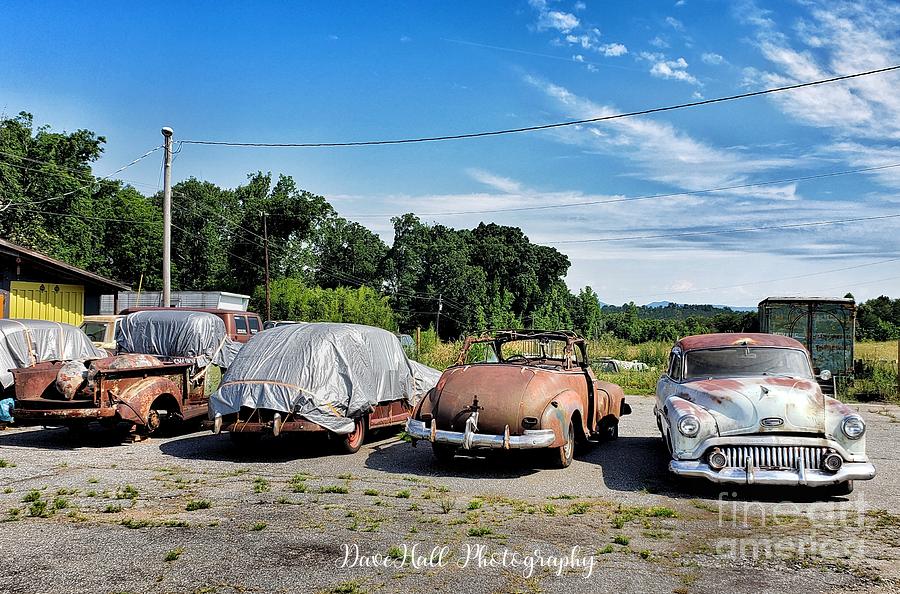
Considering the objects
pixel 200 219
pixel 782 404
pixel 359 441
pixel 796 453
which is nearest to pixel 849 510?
pixel 796 453

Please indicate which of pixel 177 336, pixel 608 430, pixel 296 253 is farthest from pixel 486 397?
pixel 296 253

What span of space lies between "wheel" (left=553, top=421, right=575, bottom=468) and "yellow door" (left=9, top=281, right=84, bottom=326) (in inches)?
661

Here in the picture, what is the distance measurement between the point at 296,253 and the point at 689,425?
200ft

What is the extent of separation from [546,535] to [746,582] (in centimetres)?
180

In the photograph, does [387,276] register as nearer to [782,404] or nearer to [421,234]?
[421,234]

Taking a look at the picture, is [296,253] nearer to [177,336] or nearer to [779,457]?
[177,336]

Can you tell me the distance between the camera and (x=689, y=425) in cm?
844

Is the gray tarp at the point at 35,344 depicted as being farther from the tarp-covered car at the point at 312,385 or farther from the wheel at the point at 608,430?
the wheel at the point at 608,430

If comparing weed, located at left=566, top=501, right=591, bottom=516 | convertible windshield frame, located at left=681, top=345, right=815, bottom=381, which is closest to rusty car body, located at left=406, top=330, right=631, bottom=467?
weed, located at left=566, top=501, right=591, bottom=516

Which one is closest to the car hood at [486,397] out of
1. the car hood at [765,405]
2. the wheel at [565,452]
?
the wheel at [565,452]

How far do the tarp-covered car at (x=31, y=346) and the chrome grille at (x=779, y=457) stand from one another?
11.1 m

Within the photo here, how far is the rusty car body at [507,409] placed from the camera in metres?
9.26

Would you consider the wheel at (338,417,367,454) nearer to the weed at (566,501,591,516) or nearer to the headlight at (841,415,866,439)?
the weed at (566,501,591,516)

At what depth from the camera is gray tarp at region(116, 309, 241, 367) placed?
1400 cm
